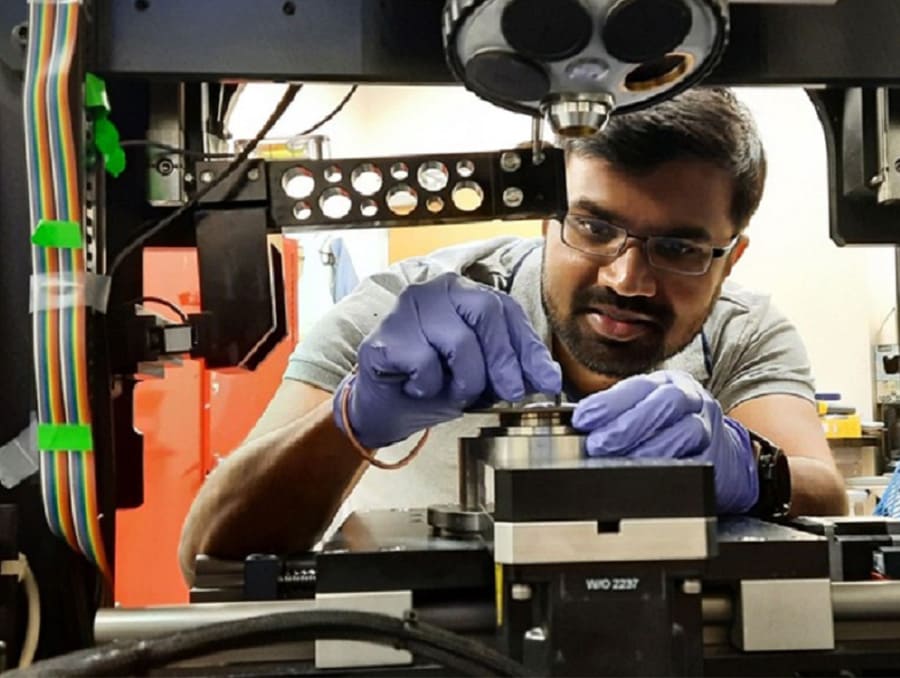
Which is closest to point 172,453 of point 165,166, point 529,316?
point 529,316

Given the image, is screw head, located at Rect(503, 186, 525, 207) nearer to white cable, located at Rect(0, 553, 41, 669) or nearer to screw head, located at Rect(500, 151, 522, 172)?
screw head, located at Rect(500, 151, 522, 172)

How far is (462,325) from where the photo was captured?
78 cm

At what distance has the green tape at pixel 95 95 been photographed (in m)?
0.62

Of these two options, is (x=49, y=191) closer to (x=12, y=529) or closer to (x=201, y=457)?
(x=12, y=529)

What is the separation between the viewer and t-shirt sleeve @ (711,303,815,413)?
1.57 metres

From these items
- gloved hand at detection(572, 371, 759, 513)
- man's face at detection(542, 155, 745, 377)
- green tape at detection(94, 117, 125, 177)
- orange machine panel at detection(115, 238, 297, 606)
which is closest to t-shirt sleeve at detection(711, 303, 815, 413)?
man's face at detection(542, 155, 745, 377)

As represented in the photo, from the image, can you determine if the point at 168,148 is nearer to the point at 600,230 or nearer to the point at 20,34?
the point at 20,34

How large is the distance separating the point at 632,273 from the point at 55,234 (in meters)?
0.89

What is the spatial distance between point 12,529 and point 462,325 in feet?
1.24

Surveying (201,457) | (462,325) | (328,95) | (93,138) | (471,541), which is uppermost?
(328,95)

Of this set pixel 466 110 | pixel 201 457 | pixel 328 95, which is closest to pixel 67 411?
pixel 201 457

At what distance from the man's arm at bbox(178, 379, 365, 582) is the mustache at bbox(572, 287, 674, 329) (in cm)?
46

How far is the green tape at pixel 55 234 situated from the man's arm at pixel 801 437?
106cm

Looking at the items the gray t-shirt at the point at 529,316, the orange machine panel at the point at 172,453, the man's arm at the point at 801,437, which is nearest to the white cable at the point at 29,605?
the gray t-shirt at the point at 529,316
